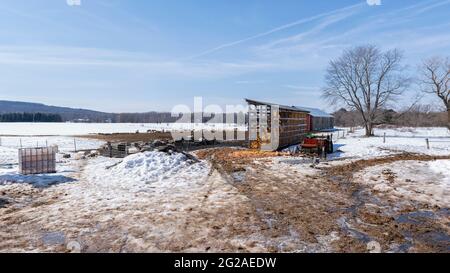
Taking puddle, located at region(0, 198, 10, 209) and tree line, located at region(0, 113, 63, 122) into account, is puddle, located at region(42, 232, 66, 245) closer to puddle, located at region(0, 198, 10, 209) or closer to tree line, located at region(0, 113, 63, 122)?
puddle, located at region(0, 198, 10, 209)

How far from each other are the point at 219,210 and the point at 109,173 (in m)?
8.06

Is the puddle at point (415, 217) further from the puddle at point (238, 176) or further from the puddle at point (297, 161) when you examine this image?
the puddle at point (297, 161)

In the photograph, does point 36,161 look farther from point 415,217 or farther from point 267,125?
point 267,125

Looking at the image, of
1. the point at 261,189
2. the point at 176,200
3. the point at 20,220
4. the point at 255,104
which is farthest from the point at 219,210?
the point at 255,104

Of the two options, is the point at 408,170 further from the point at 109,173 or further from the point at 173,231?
the point at 109,173

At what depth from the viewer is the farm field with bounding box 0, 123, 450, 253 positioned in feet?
22.0

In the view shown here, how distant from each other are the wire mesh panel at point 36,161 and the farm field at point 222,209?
1.75 feet

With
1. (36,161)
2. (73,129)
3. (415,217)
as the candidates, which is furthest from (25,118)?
(415,217)

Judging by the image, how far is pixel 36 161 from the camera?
592 inches

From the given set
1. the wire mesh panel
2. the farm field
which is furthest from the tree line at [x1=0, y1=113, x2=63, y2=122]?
the farm field

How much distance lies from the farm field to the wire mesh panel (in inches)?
20.9

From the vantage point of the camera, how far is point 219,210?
30.0 ft

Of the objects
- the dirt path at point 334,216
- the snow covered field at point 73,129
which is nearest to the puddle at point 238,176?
the dirt path at point 334,216

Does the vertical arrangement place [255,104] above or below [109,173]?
above
